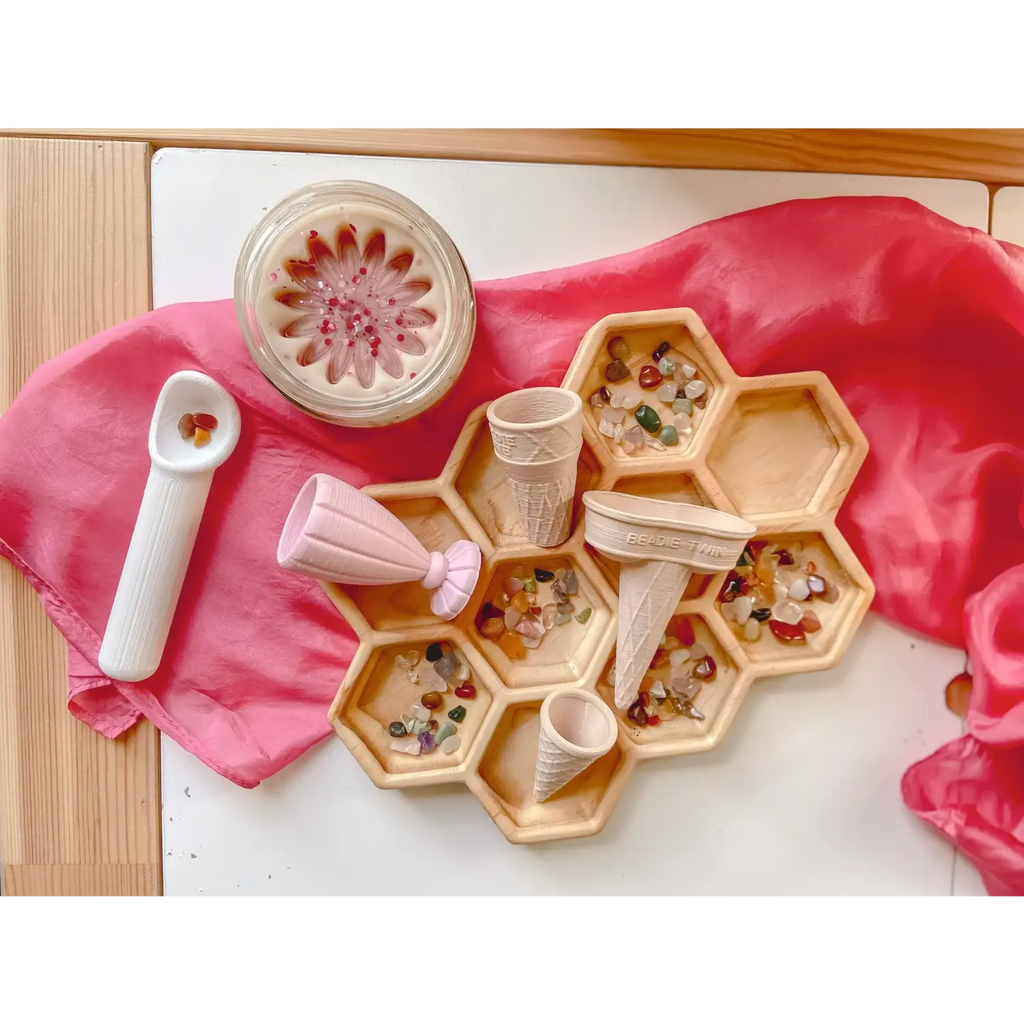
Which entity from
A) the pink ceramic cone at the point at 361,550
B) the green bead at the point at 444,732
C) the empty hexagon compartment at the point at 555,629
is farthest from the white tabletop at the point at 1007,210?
the green bead at the point at 444,732

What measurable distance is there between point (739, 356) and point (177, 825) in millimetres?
912

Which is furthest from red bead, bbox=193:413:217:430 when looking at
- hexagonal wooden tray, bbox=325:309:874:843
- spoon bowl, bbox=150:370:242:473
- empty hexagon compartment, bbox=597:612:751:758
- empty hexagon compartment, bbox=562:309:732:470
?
empty hexagon compartment, bbox=597:612:751:758

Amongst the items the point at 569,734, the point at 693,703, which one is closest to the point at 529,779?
the point at 569,734

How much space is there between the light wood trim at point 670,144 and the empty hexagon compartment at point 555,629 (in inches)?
19.5

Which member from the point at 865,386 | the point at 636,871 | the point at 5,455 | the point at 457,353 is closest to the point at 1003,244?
the point at 865,386

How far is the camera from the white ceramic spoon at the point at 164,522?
2.68ft

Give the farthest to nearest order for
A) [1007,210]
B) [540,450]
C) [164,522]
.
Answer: [1007,210], [164,522], [540,450]

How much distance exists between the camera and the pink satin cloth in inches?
33.1

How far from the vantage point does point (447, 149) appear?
2.85 ft

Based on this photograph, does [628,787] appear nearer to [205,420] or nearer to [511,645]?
[511,645]

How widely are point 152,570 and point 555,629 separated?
48cm

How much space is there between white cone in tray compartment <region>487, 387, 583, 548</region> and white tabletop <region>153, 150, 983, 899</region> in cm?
22

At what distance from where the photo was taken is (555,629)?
0.88 m

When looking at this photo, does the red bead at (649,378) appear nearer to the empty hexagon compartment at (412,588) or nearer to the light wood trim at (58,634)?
the empty hexagon compartment at (412,588)
